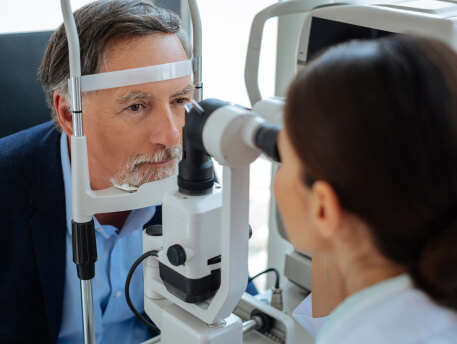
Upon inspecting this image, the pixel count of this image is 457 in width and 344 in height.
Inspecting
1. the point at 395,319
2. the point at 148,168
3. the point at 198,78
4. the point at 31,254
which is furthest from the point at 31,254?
the point at 395,319

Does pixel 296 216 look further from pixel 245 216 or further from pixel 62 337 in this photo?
pixel 62 337

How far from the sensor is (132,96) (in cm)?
122

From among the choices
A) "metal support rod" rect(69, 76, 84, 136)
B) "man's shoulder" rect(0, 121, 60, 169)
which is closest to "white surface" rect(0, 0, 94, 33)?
"man's shoulder" rect(0, 121, 60, 169)

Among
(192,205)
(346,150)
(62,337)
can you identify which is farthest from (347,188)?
(62,337)

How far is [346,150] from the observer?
559 millimetres

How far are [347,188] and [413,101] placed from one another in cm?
10

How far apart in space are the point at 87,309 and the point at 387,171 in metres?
0.61

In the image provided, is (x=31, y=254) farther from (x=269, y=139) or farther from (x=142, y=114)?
(x=269, y=139)

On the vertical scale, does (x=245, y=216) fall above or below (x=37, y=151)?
above

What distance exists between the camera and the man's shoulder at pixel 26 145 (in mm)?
1327

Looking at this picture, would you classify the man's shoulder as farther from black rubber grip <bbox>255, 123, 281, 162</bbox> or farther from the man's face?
black rubber grip <bbox>255, 123, 281, 162</bbox>

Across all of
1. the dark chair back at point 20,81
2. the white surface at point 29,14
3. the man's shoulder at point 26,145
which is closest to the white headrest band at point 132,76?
the man's shoulder at point 26,145

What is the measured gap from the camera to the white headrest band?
984mm

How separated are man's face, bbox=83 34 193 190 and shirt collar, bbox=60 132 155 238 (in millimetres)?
86
